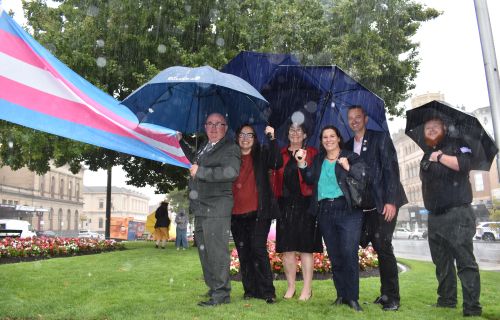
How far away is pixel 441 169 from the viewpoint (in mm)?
4918

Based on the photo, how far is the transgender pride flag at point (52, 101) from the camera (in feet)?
15.1

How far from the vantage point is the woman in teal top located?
4863mm

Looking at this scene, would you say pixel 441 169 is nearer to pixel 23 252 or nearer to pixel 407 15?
pixel 23 252

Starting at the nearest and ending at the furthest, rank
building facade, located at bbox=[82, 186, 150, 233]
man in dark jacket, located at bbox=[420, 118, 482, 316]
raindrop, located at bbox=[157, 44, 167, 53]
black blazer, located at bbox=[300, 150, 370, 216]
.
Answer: man in dark jacket, located at bbox=[420, 118, 482, 316]
black blazer, located at bbox=[300, 150, 370, 216]
raindrop, located at bbox=[157, 44, 167, 53]
building facade, located at bbox=[82, 186, 150, 233]

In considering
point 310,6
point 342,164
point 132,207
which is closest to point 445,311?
point 342,164

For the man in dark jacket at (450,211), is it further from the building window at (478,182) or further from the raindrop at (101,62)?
the building window at (478,182)

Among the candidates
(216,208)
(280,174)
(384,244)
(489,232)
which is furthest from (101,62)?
(489,232)

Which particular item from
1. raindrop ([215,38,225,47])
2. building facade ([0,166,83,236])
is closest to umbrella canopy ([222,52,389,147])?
raindrop ([215,38,225,47])

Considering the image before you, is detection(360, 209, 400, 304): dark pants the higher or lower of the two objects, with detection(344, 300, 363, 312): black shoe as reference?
higher

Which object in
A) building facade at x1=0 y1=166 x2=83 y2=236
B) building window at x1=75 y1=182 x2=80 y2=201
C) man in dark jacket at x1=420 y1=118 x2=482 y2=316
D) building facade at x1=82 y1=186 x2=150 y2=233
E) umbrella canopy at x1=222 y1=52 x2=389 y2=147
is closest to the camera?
man in dark jacket at x1=420 y1=118 x2=482 y2=316

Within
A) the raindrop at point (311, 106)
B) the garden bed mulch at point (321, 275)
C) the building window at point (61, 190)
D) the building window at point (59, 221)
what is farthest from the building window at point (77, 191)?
the raindrop at point (311, 106)

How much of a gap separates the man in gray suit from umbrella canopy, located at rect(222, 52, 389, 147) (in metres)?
1.17

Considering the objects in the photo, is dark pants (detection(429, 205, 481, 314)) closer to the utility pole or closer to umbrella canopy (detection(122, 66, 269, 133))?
the utility pole

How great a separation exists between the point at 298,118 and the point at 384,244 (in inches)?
70.6
